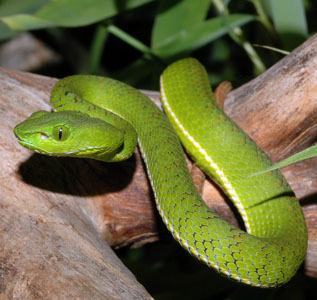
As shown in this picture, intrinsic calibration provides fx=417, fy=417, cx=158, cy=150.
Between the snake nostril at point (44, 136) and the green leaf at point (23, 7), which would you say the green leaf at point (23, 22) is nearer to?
the green leaf at point (23, 7)

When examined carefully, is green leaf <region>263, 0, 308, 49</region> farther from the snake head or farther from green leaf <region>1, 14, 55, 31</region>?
green leaf <region>1, 14, 55, 31</region>

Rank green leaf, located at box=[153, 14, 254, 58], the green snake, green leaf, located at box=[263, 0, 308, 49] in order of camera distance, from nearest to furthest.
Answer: the green snake < green leaf, located at box=[263, 0, 308, 49] < green leaf, located at box=[153, 14, 254, 58]

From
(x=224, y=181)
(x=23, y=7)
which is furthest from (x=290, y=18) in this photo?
(x=23, y=7)

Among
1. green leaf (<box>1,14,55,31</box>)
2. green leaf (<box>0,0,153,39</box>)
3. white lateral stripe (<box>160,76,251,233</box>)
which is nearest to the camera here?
white lateral stripe (<box>160,76,251,233</box>)

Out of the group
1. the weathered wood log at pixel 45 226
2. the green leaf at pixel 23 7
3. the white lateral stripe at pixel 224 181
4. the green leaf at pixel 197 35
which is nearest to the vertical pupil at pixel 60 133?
the weathered wood log at pixel 45 226

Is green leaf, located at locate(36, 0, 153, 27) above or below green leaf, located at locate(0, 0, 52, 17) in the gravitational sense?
above

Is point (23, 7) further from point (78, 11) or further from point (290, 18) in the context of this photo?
point (290, 18)

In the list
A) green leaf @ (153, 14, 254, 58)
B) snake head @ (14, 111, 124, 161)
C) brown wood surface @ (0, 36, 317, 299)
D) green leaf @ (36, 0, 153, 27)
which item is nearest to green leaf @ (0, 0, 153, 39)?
green leaf @ (36, 0, 153, 27)
